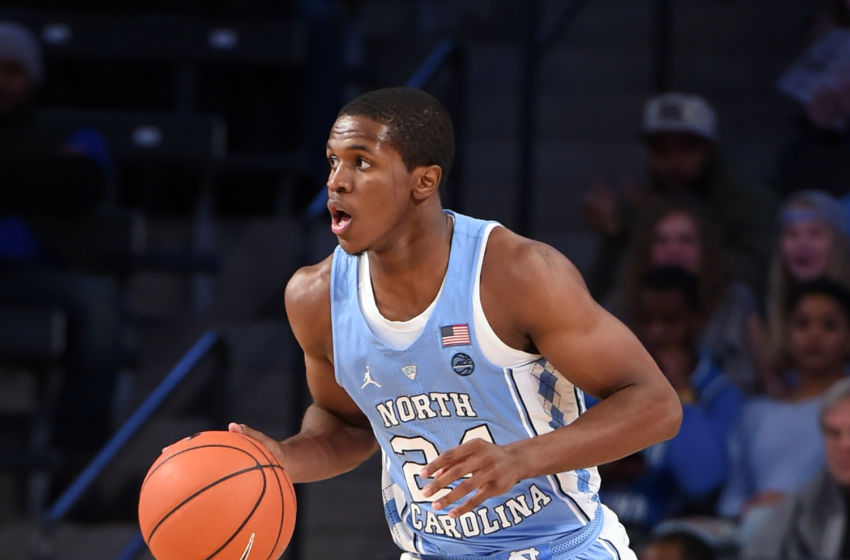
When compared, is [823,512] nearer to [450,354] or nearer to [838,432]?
[838,432]

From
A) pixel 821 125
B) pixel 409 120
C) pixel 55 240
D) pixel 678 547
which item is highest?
pixel 409 120

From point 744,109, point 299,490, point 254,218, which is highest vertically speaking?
point 744,109

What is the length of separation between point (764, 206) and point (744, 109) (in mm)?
1760

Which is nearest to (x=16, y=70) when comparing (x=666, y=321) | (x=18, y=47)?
(x=18, y=47)

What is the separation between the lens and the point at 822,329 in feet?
17.9

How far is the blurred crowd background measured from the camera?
17.8ft

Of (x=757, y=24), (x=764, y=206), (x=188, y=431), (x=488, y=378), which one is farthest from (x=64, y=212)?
(x=757, y=24)

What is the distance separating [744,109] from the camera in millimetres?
7750

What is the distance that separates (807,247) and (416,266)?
113 inches

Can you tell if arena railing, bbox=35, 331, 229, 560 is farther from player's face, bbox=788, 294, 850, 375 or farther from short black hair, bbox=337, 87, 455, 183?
short black hair, bbox=337, 87, 455, 183

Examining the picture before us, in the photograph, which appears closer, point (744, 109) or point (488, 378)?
point (488, 378)

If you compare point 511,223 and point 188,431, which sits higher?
point 511,223

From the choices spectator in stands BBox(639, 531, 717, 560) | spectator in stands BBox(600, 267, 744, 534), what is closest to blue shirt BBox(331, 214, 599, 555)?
spectator in stands BBox(639, 531, 717, 560)

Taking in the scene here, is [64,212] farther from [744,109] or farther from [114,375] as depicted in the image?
[744,109]
